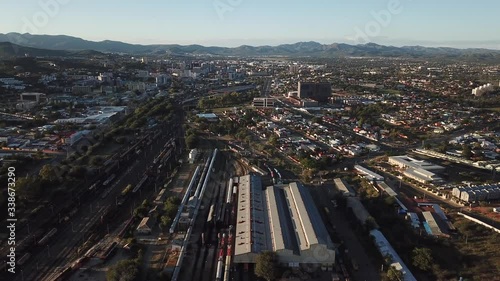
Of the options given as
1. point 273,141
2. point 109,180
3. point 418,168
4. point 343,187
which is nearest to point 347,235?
point 343,187

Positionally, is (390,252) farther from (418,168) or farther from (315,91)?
(315,91)

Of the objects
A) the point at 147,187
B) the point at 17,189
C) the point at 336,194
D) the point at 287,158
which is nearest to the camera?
the point at 17,189

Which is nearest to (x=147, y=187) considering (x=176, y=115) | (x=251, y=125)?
(x=251, y=125)

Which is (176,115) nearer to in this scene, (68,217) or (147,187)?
(147,187)

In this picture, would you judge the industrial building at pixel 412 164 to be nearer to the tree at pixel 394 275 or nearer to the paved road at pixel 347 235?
the paved road at pixel 347 235

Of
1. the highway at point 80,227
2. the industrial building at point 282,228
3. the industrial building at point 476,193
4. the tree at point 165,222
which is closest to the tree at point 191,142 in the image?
the highway at point 80,227

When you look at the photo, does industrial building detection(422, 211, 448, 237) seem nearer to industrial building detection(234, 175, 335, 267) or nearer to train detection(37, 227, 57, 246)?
industrial building detection(234, 175, 335, 267)

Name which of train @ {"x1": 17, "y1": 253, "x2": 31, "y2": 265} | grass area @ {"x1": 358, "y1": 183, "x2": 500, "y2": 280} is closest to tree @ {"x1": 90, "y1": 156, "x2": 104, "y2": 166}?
train @ {"x1": 17, "y1": 253, "x2": 31, "y2": 265}
